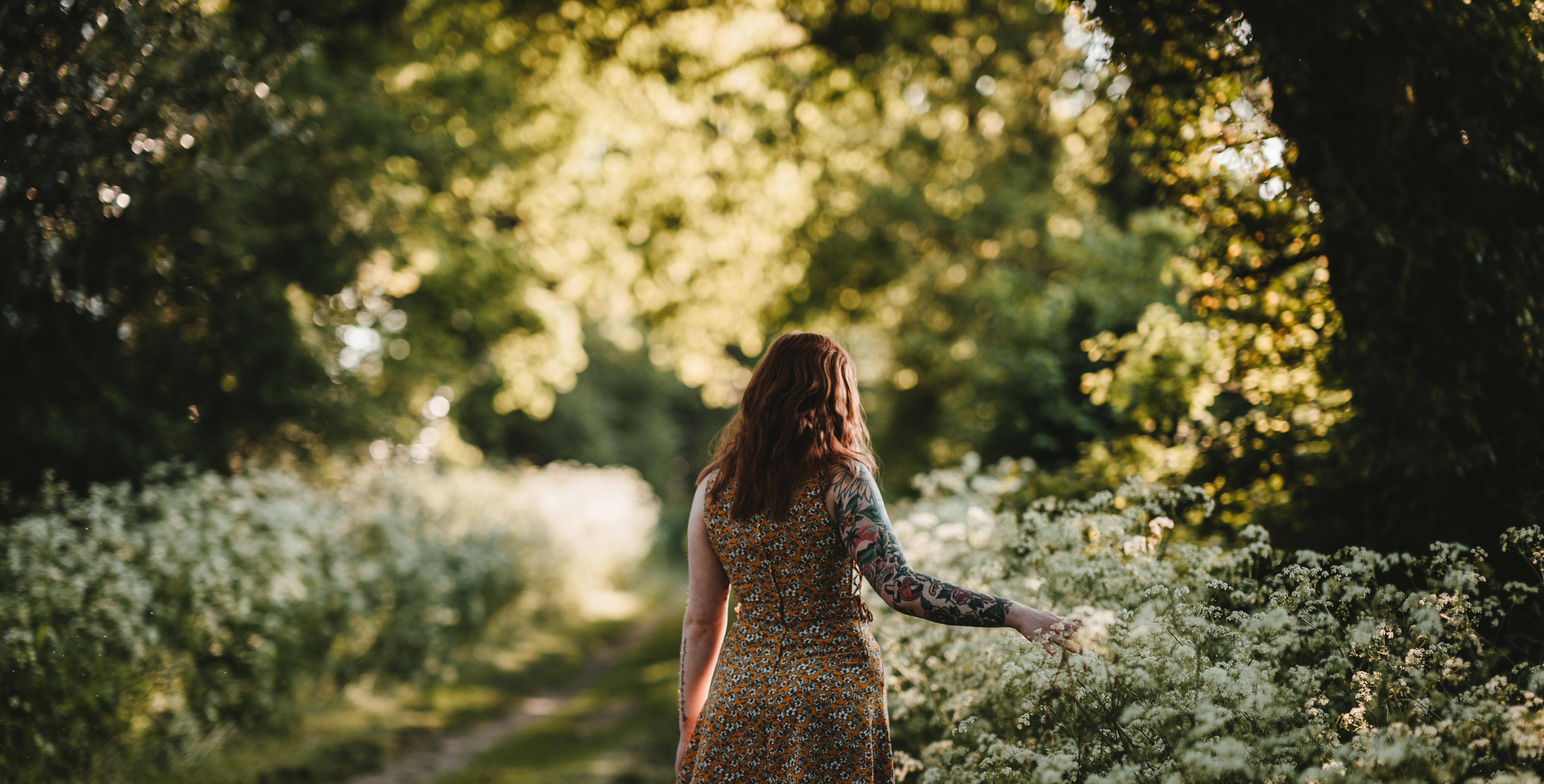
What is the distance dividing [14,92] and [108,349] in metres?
3.49

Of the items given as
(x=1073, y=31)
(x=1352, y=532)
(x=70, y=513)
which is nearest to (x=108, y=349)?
(x=70, y=513)

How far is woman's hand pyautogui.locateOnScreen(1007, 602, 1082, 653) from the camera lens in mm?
2486

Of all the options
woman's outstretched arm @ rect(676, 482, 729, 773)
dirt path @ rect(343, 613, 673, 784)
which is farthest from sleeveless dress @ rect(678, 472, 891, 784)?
dirt path @ rect(343, 613, 673, 784)

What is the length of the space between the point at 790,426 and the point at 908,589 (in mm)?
602

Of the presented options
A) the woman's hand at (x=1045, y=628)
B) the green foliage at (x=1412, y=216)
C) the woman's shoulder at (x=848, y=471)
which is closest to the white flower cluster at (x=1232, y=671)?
the woman's hand at (x=1045, y=628)

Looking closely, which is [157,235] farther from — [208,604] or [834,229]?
[834,229]

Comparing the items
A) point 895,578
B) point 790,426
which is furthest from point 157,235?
point 895,578

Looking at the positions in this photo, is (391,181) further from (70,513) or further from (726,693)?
(726,693)

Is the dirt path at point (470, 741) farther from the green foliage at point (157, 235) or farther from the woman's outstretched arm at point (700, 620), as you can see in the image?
the woman's outstretched arm at point (700, 620)

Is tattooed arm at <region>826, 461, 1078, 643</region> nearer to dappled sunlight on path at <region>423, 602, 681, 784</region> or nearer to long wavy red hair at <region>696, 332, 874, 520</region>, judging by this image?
long wavy red hair at <region>696, 332, 874, 520</region>

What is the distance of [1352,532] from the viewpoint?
4.24 metres

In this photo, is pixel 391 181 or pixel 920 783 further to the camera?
pixel 391 181

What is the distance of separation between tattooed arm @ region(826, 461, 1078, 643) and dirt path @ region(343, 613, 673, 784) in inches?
248

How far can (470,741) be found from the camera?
884 centimetres
